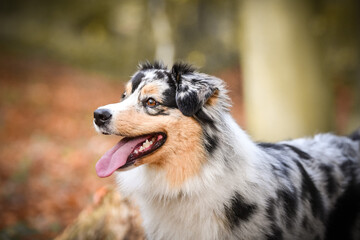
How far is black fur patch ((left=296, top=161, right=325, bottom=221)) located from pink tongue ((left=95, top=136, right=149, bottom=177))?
1.75 metres

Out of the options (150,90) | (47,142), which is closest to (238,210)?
(150,90)

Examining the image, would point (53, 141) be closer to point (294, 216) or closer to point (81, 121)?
point (81, 121)

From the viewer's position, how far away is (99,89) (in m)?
18.8

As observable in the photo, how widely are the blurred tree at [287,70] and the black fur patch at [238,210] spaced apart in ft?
13.7

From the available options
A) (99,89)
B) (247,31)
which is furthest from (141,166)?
(99,89)

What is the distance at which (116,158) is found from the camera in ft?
10.9

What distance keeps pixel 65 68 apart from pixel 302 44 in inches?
697

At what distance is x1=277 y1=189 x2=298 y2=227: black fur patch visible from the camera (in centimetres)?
345

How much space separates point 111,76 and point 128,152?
763 inches

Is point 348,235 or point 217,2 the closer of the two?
point 348,235

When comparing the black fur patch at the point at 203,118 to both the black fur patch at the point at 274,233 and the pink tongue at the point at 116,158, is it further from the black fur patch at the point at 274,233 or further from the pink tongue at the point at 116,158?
the black fur patch at the point at 274,233

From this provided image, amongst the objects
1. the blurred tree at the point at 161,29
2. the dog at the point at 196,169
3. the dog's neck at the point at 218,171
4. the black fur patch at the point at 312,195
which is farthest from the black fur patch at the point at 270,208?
the blurred tree at the point at 161,29

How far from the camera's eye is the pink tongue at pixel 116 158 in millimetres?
3279

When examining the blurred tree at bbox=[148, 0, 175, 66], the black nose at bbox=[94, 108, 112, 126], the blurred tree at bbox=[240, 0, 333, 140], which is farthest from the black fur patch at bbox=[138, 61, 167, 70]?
the blurred tree at bbox=[148, 0, 175, 66]
